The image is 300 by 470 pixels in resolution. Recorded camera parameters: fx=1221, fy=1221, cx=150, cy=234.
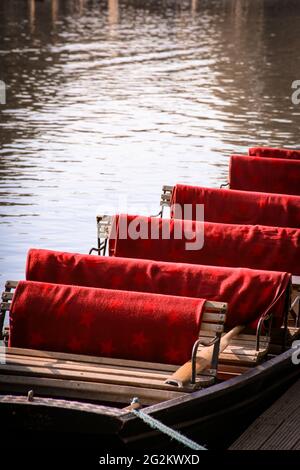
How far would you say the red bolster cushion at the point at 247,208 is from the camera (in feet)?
45.0

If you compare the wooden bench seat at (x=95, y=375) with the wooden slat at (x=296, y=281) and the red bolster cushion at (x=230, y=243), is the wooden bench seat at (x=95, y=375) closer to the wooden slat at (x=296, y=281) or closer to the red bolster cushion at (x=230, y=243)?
the wooden slat at (x=296, y=281)

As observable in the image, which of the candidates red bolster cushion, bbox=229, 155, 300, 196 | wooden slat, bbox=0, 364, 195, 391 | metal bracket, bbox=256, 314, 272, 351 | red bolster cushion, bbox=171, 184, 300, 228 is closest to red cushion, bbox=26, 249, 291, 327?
metal bracket, bbox=256, 314, 272, 351

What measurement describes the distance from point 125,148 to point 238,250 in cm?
1328

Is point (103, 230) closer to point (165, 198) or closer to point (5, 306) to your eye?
point (165, 198)

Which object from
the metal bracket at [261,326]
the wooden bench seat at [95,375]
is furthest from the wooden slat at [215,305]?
the metal bracket at [261,326]

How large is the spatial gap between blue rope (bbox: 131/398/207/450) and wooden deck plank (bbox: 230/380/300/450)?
911mm

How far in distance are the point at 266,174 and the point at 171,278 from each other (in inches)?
215

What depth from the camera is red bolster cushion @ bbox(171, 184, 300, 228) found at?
45.0 ft

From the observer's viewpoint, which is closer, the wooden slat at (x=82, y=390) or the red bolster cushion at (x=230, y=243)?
the wooden slat at (x=82, y=390)

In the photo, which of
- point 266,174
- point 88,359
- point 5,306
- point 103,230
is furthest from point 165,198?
point 88,359

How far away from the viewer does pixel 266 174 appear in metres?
15.8

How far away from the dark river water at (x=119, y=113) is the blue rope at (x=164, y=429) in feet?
22.7

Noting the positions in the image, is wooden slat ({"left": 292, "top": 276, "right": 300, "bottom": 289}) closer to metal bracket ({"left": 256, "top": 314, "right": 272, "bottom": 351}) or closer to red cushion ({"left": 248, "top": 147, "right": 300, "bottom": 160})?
metal bracket ({"left": 256, "top": 314, "right": 272, "bottom": 351})

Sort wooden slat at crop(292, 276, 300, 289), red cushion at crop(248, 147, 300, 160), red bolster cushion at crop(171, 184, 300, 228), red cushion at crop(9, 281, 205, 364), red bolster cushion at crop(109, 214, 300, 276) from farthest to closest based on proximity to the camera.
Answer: red cushion at crop(248, 147, 300, 160), red bolster cushion at crop(171, 184, 300, 228), red bolster cushion at crop(109, 214, 300, 276), wooden slat at crop(292, 276, 300, 289), red cushion at crop(9, 281, 205, 364)
